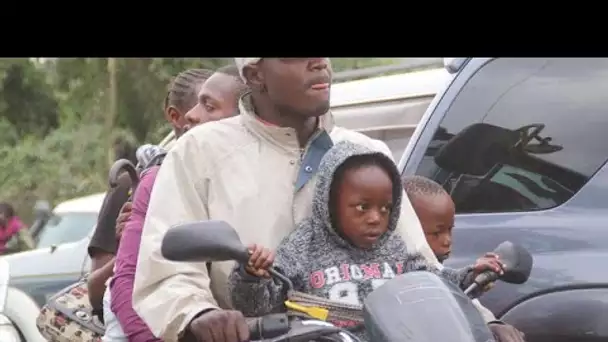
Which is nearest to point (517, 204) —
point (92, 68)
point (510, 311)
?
point (510, 311)

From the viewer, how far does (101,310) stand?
4.08m

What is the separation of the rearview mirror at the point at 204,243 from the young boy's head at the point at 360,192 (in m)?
0.34

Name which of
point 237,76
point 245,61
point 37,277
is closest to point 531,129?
point 237,76

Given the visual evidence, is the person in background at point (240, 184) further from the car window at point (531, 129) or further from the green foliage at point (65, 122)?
the green foliage at point (65, 122)

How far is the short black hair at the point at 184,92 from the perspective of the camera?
171 inches

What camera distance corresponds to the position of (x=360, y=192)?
2.68 m

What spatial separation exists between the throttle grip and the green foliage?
2049cm

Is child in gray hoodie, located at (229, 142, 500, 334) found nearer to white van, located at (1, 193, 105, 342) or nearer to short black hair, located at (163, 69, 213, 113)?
short black hair, located at (163, 69, 213, 113)

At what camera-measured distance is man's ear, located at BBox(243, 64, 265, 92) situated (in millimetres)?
3047

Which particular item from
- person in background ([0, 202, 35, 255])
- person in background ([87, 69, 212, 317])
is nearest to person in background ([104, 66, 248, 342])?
person in background ([87, 69, 212, 317])

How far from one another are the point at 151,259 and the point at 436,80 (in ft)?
10.6

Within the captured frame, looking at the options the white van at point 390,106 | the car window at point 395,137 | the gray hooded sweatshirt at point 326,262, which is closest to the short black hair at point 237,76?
the gray hooded sweatshirt at point 326,262

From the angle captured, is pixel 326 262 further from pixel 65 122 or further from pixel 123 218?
pixel 65 122
